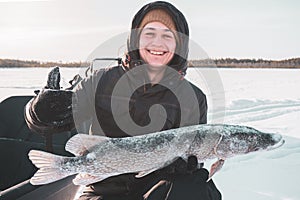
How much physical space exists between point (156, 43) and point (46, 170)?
99 cm

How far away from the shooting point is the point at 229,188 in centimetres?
292

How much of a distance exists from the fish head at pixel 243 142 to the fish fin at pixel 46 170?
818 millimetres

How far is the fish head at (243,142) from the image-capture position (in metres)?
1.72

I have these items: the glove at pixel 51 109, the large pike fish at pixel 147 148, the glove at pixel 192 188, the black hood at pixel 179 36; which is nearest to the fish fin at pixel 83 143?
the large pike fish at pixel 147 148

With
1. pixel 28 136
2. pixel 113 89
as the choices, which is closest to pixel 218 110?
pixel 28 136

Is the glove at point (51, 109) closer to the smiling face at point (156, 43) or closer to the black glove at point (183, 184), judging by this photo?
the smiling face at point (156, 43)

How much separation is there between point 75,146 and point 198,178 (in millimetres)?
725

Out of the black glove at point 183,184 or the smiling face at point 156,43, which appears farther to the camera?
the smiling face at point 156,43

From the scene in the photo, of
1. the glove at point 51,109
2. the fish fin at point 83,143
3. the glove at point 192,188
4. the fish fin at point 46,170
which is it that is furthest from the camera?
the glove at point 51,109

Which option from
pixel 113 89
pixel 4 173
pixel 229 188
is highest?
pixel 113 89

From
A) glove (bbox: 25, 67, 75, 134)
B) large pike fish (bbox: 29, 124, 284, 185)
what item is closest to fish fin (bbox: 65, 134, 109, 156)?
large pike fish (bbox: 29, 124, 284, 185)

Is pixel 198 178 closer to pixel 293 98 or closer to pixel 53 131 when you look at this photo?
pixel 53 131

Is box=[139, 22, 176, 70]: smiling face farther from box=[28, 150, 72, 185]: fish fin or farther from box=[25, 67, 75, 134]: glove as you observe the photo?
box=[28, 150, 72, 185]: fish fin

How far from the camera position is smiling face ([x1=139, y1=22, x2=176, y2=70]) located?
2.05 metres
